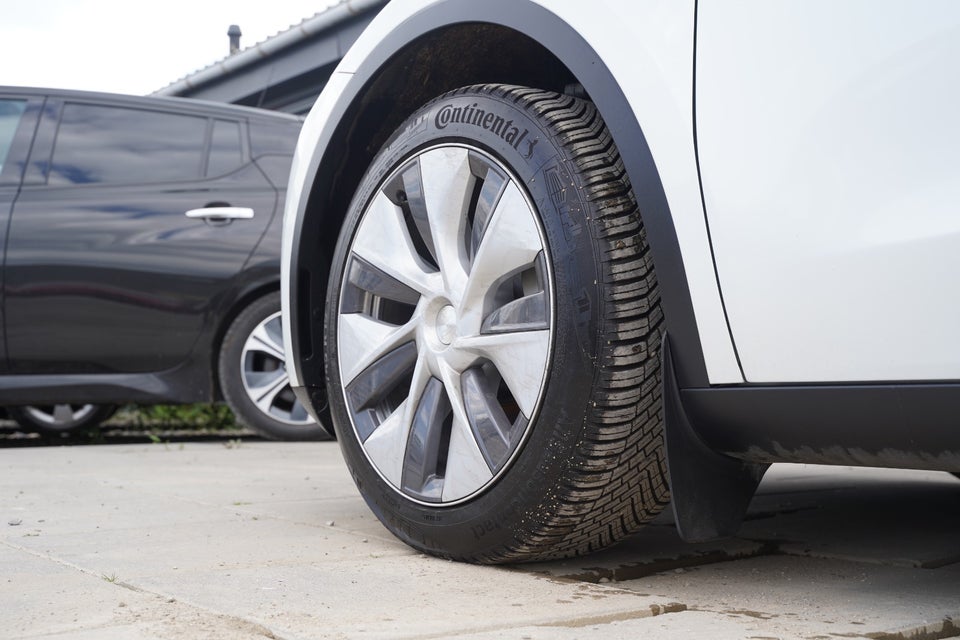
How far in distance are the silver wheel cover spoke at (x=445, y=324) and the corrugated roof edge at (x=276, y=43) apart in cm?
587

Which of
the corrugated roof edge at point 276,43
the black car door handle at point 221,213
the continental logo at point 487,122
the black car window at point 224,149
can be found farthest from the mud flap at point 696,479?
the corrugated roof edge at point 276,43

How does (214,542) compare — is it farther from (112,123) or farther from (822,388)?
(112,123)

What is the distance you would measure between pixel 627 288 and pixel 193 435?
4.87 metres

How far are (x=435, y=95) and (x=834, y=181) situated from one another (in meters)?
1.22

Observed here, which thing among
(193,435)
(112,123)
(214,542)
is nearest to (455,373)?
(214,542)

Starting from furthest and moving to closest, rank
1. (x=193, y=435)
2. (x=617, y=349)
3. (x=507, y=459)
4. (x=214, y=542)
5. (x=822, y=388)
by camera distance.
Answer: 1. (x=193, y=435)
2. (x=214, y=542)
3. (x=507, y=459)
4. (x=617, y=349)
5. (x=822, y=388)

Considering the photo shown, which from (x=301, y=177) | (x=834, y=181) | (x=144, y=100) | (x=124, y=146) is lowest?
(x=834, y=181)

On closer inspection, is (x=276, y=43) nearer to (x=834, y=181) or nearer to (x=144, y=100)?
(x=144, y=100)

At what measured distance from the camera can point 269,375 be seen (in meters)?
5.04

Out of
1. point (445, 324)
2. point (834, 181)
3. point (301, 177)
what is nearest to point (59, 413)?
point (301, 177)

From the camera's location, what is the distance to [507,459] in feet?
6.24

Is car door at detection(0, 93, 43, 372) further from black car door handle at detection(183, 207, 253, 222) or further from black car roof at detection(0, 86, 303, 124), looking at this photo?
black car door handle at detection(183, 207, 253, 222)

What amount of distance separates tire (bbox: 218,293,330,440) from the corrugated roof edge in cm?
355

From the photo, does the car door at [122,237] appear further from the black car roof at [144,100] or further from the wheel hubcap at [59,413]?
the wheel hubcap at [59,413]
